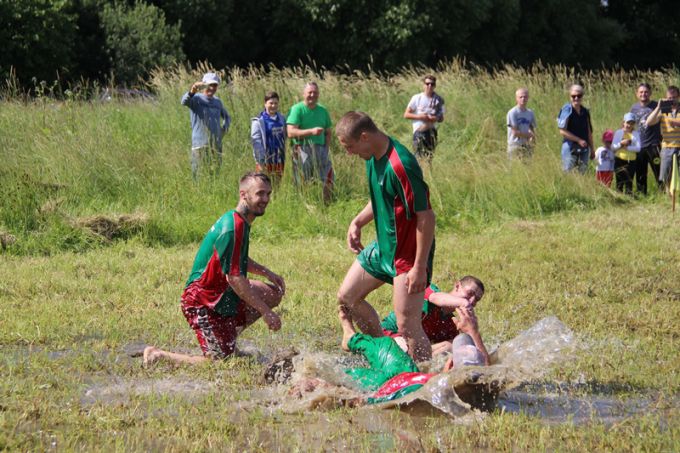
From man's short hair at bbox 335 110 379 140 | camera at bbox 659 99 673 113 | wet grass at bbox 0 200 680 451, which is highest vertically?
man's short hair at bbox 335 110 379 140

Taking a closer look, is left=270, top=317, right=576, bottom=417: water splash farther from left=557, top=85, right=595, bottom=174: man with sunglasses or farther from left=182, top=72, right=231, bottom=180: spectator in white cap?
left=557, top=85, right=595, bottom=174: man with sunglasses

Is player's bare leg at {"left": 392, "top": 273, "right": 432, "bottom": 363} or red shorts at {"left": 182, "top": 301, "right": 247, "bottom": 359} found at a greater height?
player's bare leg at {"left": 392, "top": 273, "right": 432, "bottom": 363}

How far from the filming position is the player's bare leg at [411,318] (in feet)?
22.2

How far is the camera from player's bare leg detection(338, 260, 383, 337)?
7.29m

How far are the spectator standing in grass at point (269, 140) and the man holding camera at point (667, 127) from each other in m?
6.10

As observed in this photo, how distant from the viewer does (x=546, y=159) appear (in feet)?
52.6

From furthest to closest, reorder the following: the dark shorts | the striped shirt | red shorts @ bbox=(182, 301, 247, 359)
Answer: the dark shorts → the striped shirt → red shorts @ bbox=(182, 301, 247, 359)

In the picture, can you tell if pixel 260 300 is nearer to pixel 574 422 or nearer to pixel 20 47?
pixel 574 422

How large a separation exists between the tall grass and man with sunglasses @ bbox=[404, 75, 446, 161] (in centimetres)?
44

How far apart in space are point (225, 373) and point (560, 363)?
237 cm

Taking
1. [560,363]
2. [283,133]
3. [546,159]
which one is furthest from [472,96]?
[560,363]

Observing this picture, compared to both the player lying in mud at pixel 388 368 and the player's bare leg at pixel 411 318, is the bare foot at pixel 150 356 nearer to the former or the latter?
the player lying in mud at pixel 388 368

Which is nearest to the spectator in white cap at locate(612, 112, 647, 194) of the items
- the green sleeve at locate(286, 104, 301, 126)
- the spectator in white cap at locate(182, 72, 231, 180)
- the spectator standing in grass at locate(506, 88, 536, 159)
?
the spectator standing in grass at locate(506, 88, 536, 159)

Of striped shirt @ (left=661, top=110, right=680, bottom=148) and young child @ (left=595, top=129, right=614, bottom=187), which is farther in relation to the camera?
young child @ (left=595, top=129, right=614, bottom=187)
